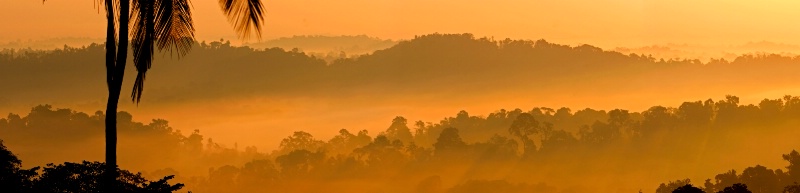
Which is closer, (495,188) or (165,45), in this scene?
(165,45)

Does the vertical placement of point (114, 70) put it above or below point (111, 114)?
above

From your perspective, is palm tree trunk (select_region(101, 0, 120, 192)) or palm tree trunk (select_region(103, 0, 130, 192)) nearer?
palm tree trunk (select_region(101, 0, 120, 192))

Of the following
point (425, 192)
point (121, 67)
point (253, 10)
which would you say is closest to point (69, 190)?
point (121, 67)

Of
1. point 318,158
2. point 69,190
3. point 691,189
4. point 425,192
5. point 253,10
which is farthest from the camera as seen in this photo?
point 318,158

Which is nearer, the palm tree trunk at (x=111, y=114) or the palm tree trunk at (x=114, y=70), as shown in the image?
the palm tree trunk at (x=111, y=114)

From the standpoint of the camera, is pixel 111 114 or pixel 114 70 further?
pixel 114 70

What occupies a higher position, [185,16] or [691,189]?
[185,16]

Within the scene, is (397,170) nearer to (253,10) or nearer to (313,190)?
(313,190)

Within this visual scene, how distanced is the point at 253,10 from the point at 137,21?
258 centimetres

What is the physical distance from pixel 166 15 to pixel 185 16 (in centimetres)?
45

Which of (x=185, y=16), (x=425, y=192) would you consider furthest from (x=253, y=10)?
(x=425, y=192)

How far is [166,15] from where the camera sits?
23.8 meters

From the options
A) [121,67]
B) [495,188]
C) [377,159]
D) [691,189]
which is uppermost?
[377,159]

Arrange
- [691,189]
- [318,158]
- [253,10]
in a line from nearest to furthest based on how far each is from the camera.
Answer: [253,10]
[691,189]
[318,158]
